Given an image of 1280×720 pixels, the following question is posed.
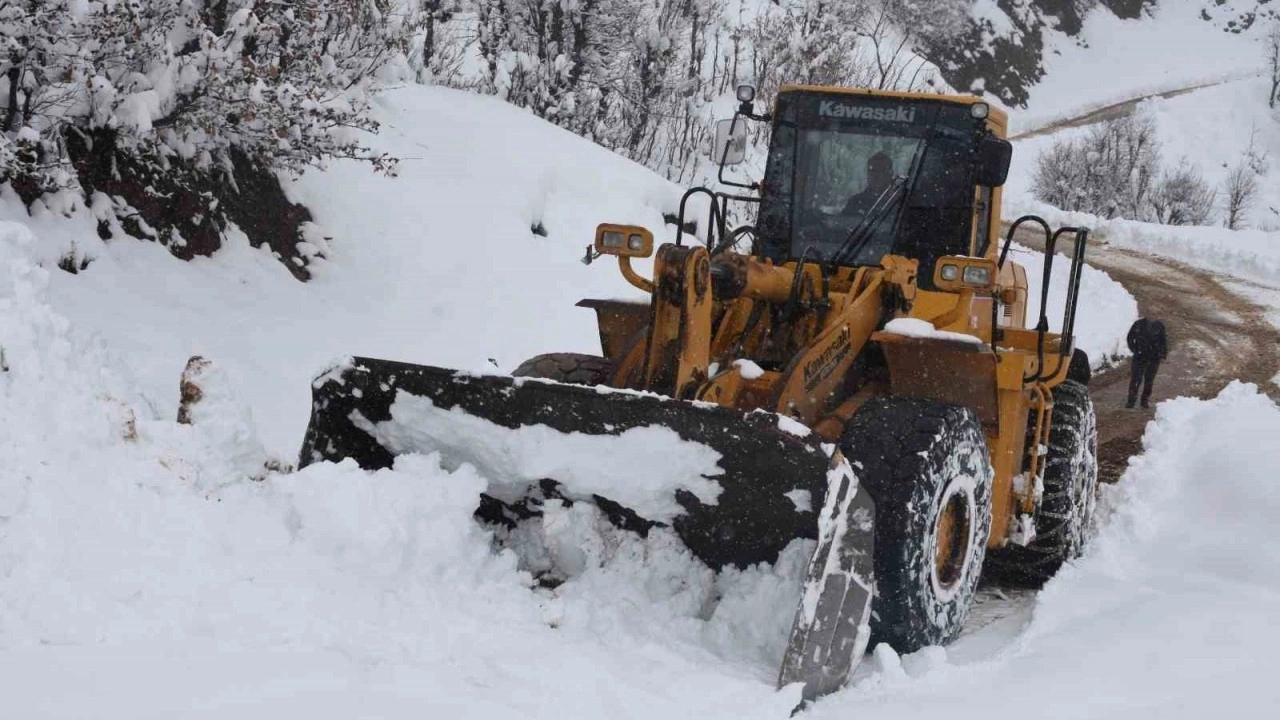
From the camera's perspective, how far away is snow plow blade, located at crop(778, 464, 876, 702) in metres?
3.64

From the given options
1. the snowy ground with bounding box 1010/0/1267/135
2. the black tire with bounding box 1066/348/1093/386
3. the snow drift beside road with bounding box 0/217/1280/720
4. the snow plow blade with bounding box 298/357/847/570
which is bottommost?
the snow drift beside road with bounding box 0/217/1280/720

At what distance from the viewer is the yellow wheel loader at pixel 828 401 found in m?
4.02

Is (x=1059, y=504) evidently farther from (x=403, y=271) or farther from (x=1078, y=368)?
(x=403, y=271)

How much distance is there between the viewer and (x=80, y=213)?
23.1ft

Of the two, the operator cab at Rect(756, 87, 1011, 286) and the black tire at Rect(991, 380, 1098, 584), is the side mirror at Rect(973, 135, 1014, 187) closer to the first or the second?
the operator cab at Rect(756, 87, 1011, 286)

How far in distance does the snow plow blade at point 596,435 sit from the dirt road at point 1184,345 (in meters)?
4.76

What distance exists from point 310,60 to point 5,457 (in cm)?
518

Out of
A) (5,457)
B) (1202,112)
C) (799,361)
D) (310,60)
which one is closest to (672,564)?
(799,361)

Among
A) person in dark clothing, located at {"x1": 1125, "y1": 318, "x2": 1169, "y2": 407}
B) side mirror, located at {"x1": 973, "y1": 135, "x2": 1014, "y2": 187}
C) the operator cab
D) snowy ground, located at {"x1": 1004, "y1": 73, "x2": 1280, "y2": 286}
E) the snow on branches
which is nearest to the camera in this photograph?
side mirror, located at {"x1": 973, "y1": 135, "x2": 1014, "y2": 187}

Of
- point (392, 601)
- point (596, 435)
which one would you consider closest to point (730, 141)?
point (596, 435)

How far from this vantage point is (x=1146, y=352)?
12078 millimetres

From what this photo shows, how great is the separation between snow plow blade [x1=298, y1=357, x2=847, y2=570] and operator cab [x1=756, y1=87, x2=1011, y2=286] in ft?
5.72

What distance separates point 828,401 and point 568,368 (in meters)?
1.19

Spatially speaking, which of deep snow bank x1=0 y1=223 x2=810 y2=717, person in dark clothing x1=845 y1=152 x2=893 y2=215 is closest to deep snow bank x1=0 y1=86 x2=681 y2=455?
deep snow bank x1=0 y1=223 x2=810 y2=717
